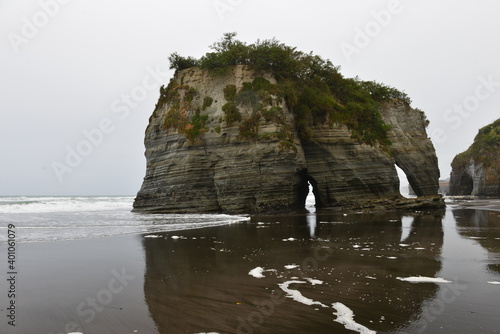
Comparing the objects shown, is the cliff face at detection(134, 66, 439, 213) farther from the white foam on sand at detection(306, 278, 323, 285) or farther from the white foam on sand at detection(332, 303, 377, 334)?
the white foam on sand at detection(332, 303, 377, 334)

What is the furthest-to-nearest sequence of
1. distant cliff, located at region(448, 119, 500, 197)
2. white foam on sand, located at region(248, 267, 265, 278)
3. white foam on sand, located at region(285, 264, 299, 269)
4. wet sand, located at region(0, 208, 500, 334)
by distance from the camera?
1. distant cliff, located at region(448, 119, 500, 197)
2. white foam on sand, located at region(285, 264, 299, 269)
3. white foam on sand, located at region(248, 267, 265, 278)
4. wet sand, located at region(0, 208, 500, 334)

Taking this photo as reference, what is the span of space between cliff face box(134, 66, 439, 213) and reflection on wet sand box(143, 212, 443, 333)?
13542mm

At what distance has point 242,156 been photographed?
26.9 meters

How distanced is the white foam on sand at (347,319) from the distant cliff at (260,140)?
2041 centimetres

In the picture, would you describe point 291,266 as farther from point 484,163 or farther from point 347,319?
point 484,163

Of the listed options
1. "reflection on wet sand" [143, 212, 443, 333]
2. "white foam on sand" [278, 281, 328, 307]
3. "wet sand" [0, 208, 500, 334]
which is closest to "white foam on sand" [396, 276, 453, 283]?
"wet sand" [0, 208, 500, 334]

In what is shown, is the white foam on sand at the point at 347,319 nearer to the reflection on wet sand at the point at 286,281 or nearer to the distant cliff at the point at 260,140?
the reflection on wet sand at the point at 286,281

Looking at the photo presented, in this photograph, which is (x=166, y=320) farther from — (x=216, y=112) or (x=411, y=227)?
(x=216, y=112)

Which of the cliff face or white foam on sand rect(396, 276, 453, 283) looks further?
the cliff face

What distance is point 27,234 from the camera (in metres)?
15.0

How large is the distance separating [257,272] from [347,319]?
3.18 m

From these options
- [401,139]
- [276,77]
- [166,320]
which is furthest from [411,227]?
[401,139]

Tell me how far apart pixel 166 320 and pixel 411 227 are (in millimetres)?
13604

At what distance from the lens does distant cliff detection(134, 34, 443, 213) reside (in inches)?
1048
